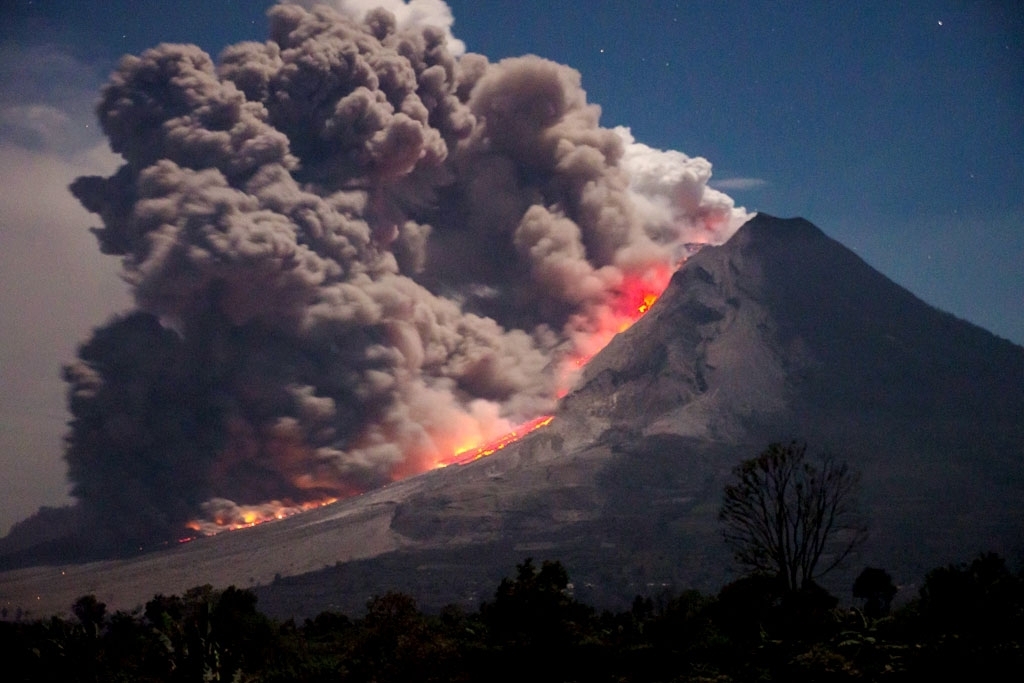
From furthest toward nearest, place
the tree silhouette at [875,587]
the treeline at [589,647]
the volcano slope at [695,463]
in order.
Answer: the volcano slope at [695,463] → the tree silhouette at [875,587] → the treeline at [589,647]

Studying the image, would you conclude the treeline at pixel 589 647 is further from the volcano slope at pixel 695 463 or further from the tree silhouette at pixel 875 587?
the volcano slope at pixel 695 463

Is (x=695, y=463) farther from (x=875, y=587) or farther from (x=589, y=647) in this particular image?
(x=589, y=647)

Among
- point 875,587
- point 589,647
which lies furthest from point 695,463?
point 589,647

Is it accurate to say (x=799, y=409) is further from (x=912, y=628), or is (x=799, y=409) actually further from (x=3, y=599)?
(x=912, y=628)

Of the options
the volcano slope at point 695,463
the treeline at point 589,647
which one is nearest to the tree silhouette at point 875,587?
the treeline at point 589,647

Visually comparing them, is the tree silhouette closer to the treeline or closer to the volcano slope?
the treeline
